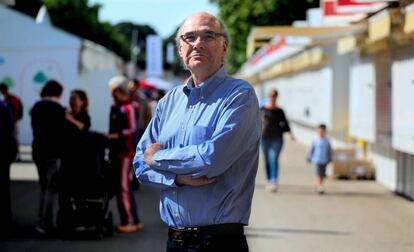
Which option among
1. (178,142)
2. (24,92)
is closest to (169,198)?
(178,142)

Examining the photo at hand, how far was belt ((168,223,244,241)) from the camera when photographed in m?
3.62

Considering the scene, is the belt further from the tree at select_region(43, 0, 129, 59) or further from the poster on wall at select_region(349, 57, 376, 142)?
the tree at select_region(43, 0, 129, 59)

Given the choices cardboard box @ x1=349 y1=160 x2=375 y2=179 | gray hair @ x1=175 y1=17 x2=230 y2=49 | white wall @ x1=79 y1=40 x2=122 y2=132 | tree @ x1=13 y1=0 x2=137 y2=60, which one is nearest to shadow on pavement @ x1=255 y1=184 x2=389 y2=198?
cardboard box @ x1=349 y1=160 x2=375 y2=179

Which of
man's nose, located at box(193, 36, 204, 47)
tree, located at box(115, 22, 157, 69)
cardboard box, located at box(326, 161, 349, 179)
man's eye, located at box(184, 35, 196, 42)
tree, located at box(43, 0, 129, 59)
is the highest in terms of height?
tree, located at box(115, 22, 157, 69)

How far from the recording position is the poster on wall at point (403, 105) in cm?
1236

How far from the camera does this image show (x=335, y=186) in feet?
51.6

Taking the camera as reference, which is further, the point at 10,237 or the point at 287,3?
the point at 287,3

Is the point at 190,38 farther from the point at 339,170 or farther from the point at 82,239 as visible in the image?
the point at 339,170

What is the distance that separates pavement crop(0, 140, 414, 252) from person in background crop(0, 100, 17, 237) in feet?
0.73

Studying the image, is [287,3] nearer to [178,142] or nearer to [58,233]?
[58,233]

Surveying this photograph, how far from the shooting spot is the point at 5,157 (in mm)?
9734

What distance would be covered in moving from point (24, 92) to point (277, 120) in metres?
12.4

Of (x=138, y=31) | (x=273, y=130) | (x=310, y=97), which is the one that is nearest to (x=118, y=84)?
(x=273, y=130)

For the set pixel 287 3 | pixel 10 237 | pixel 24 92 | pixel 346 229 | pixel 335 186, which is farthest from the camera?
pixel 287 3
